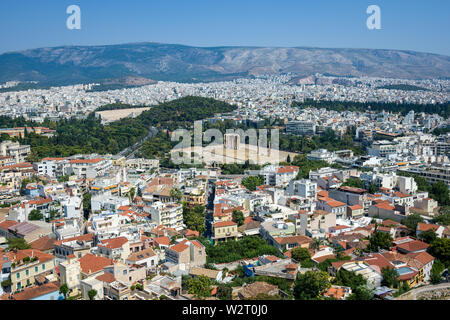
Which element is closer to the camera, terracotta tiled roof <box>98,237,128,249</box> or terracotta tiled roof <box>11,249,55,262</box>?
terracotta tiled roof <box>11,249,55,262</box>

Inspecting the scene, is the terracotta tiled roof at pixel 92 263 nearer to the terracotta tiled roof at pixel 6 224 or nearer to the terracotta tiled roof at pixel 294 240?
the terracotta tiled roof at pixel 6 224

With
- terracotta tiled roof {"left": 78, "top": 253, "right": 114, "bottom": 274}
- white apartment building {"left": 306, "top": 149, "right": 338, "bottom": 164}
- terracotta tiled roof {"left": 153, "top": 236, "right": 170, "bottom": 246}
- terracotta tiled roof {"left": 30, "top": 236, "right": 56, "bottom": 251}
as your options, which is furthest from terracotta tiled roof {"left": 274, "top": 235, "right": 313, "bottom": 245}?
white apartment building {"left": 306, "top": 149, "right": 338, "bottom": 164}

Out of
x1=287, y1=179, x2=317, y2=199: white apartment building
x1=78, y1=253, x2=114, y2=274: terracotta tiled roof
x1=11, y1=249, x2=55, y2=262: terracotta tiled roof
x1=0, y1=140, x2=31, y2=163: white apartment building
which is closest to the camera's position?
x1=78, y1=253, x2=114, y2=274: terracotta tiled roof

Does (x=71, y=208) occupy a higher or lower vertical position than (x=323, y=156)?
lower

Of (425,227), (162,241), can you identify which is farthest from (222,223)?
(425,227)

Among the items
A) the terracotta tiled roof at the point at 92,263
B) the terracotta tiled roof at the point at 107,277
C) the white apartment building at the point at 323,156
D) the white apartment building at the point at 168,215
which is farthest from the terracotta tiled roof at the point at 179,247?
the white apartment building at the point at 323,156

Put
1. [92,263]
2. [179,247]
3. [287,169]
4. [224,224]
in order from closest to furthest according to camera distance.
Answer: [92,263] → [179,247] → [224,224] → [287,169]

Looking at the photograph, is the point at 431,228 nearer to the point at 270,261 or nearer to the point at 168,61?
the point at 270,261

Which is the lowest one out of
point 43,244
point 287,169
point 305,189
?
point 43,244

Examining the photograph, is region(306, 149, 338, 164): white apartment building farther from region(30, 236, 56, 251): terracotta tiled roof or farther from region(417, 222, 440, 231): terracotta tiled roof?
region(30, 236, 56, 251): terracotta tiled roof

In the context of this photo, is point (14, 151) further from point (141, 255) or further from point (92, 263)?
point (92, 263)
